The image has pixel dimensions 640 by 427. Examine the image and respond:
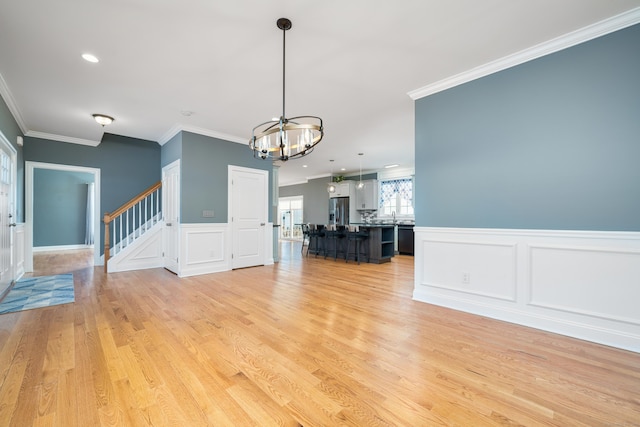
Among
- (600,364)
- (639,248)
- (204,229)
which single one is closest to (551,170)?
(639,248)

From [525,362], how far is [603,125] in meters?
2.15

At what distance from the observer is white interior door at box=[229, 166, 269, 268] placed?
18.0 feet

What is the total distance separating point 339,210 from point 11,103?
7895mm

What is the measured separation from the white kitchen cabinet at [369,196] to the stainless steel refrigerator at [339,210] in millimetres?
518

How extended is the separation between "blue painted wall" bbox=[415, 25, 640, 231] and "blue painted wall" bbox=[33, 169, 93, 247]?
35.7 feet

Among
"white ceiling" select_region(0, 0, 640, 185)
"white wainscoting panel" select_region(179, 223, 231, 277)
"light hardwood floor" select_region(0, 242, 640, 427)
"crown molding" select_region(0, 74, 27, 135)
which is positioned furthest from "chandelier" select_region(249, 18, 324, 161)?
"crown molding" select_region(0, 74, 27, 135)

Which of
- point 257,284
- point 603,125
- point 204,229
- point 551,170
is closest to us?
point 603,125

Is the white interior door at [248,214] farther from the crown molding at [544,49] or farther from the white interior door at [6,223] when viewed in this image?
the crown molding at [544,49]

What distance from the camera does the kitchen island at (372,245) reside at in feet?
20.6

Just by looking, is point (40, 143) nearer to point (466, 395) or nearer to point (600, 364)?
point (466, 395)

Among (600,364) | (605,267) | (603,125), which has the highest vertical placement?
(603,125)

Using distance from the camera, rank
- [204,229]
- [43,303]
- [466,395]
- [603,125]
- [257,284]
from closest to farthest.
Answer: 1. [466,395]
2. [603,125]
3. [43,303]
4. [257,284]
5. [204,229]

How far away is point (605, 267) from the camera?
2348mm

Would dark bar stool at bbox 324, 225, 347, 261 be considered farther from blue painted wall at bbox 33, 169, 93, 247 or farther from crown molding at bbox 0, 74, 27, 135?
blue painted wall at bbox 33, 169, 93, 247
